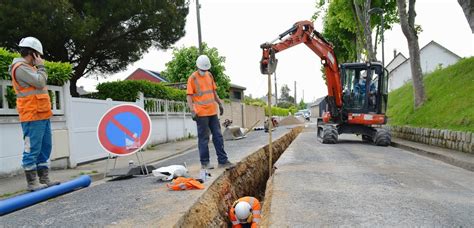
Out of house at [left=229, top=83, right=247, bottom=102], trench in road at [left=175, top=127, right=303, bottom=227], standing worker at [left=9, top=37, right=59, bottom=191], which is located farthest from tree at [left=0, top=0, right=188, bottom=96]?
house at [left=229, top=83, right=247, bottom=102]

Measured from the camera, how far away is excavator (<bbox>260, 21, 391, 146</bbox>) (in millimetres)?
12125

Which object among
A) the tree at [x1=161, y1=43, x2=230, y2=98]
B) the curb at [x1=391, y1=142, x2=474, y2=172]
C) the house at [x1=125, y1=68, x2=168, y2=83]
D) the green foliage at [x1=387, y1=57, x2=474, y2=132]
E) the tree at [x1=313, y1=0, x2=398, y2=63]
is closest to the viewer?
the curb at [x1=391, y1=142, x2=474, y2=172]

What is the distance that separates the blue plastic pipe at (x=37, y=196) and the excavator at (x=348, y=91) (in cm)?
791

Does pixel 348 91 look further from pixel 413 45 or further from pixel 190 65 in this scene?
pixel 190 65

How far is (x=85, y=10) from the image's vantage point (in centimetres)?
1491

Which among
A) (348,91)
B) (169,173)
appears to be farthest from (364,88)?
(169,173)

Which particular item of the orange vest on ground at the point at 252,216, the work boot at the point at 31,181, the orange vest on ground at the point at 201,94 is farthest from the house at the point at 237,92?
the work boot at the point at 31,181

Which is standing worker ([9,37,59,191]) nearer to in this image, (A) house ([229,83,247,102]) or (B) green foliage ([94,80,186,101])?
(B) green foliage ([94,80,186,101])

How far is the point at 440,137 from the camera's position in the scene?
10750 mm

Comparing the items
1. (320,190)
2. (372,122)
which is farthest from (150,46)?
(320,190)

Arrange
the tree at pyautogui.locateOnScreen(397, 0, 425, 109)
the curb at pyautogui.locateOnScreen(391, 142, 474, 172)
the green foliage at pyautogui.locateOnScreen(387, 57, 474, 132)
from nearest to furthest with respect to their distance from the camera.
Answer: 1. the curb at pyautogui.locateOnScreen(391, 142, 474, 172)
2. the green foliage at pyautogui.locateOnScreen(387, 57, 474, 132)
3. the tree at pyautogui.locateOnScreen(397, 0, 425, 109)

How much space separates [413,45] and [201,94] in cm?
1091

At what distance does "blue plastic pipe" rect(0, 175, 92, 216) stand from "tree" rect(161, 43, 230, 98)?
24.4 meters

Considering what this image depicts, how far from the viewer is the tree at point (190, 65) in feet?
98.8
